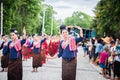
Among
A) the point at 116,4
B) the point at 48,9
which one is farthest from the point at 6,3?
the point at 48,9

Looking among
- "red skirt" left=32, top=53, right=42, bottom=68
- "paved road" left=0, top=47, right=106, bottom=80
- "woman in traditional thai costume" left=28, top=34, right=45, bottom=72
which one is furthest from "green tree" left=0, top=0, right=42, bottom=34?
"red skirt" left=32, top=53, right=42, bottom=68

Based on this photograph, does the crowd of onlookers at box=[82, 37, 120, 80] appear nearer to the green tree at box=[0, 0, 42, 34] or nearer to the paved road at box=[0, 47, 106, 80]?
the paved road at box=[0, 47, 106, 80]

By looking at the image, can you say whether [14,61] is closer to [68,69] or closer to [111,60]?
[68,69]

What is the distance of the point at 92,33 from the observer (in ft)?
202

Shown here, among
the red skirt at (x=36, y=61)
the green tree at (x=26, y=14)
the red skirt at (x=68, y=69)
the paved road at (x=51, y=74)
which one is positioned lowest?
the paved road at (x=51, y=74)

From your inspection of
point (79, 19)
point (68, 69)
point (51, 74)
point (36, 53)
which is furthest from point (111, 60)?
point (79, 19)

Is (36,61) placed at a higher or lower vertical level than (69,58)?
lower

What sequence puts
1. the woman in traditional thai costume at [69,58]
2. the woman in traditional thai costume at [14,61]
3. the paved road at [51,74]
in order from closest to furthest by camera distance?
the woman in traditional thai costume at [69,58]
the woman in traditional thai costume at [14,61]
the paved road at [51,74]

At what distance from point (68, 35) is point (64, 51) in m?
0.48

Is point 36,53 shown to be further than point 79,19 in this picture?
No

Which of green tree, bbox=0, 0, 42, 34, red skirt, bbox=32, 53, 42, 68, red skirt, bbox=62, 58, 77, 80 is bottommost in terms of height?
red skirt, bbox=32, 53, 42, 68

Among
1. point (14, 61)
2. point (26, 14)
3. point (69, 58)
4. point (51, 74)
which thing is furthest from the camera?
point (26, 14)

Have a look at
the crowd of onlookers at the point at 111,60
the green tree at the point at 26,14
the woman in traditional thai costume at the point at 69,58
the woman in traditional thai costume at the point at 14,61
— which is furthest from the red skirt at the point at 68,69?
the green tree at the point at 26,14

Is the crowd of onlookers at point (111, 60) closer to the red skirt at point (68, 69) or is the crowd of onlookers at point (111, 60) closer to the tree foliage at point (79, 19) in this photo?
the red skirt at point (68, 69)
